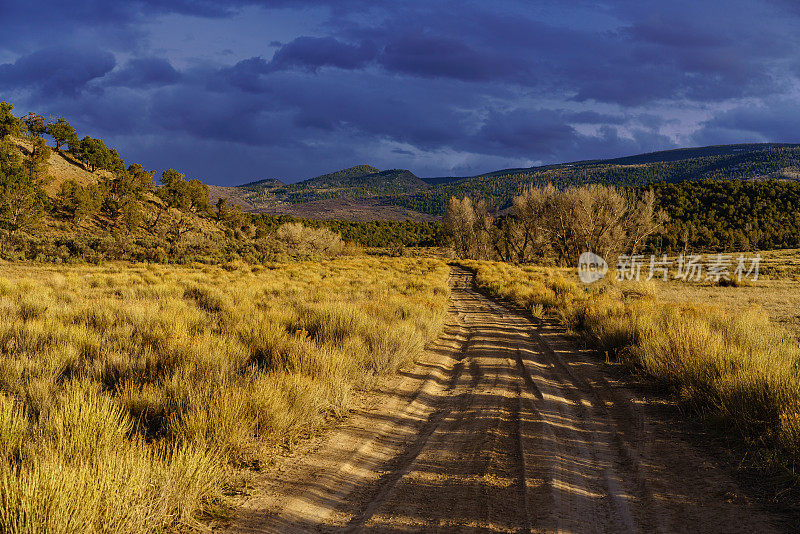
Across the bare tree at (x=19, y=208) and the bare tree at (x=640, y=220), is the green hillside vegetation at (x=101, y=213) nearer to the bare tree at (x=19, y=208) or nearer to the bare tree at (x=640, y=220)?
the bare tree at (x=19, y=208)

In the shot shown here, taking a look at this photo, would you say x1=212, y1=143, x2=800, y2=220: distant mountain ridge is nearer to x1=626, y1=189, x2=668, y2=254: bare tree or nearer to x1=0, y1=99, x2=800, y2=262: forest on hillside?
x1=0, y1=99, x2=800, y2=262: forest on hillside

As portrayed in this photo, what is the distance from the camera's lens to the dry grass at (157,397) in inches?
103

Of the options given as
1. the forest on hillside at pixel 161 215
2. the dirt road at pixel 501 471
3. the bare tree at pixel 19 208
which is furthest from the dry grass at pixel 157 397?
the bare tree at pixel 19 208

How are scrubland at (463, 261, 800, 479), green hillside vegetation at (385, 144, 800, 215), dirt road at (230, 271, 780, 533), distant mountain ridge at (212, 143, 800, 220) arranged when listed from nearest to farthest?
1. dirt road at (230, 271, 780, 533)
2. scrubland at (463, 261, 800, 479)
3. green hillside vegetation at (385, 144, 800, 215)
4. distant mountain ridge at (212, 143, 800, 220)

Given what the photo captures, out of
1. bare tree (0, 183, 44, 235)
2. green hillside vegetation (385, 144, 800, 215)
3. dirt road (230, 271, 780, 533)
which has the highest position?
green hillside vegetation (385, 144, 800, 215)

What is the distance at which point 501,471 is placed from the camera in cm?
395

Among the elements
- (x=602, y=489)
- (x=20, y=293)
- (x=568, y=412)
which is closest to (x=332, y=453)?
(x=602, y=489)

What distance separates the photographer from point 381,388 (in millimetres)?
6605

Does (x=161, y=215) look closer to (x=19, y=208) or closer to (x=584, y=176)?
(x=19, y=208)

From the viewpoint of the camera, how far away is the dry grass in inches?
103

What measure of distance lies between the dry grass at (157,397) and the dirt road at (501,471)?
49cm

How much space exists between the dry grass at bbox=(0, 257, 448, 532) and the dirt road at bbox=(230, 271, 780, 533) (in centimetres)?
49

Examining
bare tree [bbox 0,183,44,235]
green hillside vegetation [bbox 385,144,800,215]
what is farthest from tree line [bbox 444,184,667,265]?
green hillside vegetation [bbox 385,144,800,215]

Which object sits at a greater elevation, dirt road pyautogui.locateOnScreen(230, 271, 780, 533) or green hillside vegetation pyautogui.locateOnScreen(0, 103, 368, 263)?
green hillside vegetation pyautogui.locateOnScreen(0, 103, 368, 263)
